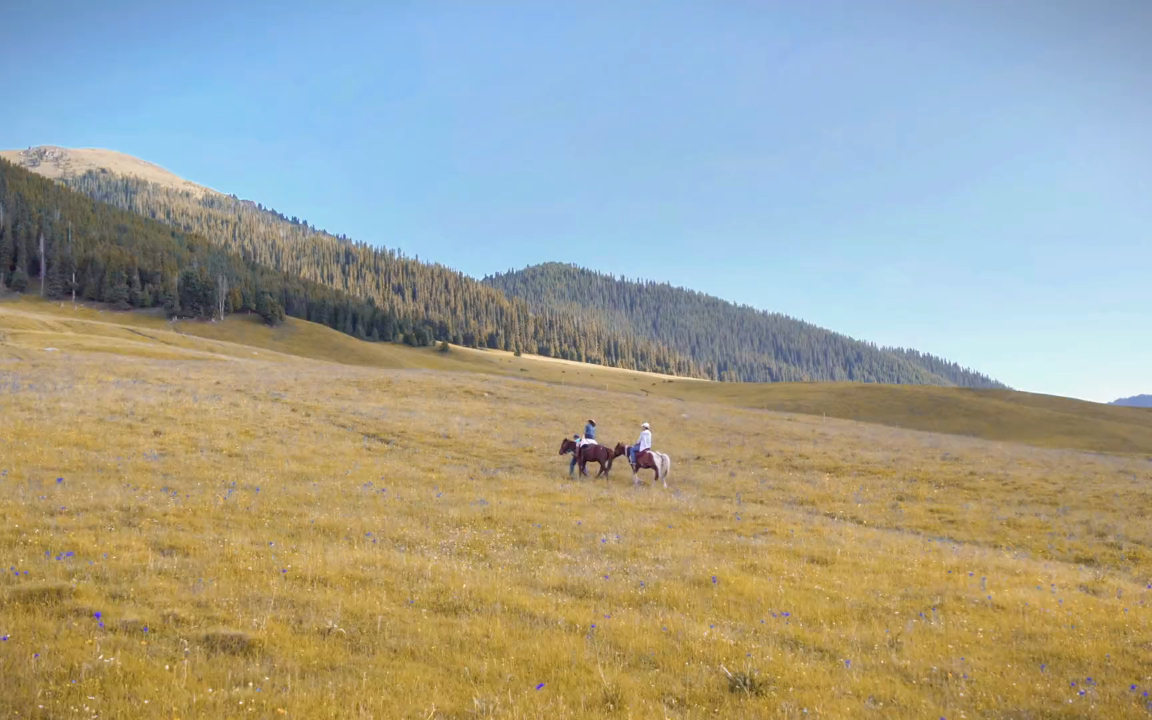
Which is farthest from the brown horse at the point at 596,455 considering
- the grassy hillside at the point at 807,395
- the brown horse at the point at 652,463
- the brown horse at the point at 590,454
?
the grassy hillside at the point at 807,395

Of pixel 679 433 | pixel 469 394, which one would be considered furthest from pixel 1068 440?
pixel 469 394

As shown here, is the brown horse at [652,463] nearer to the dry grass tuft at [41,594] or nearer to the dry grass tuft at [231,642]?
the dry grass tuft at [231,642]

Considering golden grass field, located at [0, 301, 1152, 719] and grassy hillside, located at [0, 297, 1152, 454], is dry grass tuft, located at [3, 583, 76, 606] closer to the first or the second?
golden grass field, located at [0, 301, 1152, 719]

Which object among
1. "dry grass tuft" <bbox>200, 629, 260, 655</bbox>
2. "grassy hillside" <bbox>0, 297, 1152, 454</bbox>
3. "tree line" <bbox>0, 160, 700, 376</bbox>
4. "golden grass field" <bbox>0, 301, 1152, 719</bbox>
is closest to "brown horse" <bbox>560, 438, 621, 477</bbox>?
"golden grass field" <bbox>0, 301, 1152, 719</bbox>

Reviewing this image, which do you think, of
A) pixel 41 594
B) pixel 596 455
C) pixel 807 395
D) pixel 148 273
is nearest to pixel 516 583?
pixel 41 594

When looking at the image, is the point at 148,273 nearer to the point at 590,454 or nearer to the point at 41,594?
the point at 590,454

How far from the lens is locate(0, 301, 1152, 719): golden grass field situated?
6.90 m

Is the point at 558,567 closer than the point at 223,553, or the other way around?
the point at 223,553

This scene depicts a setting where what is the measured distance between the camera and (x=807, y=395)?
93625 mm

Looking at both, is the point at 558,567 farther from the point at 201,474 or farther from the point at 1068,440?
the point at 1068,440

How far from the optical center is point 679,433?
44031mm

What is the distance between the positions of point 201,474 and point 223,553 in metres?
9.44

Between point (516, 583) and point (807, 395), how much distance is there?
297 feet

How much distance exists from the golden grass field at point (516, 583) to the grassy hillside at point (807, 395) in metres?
21.3
